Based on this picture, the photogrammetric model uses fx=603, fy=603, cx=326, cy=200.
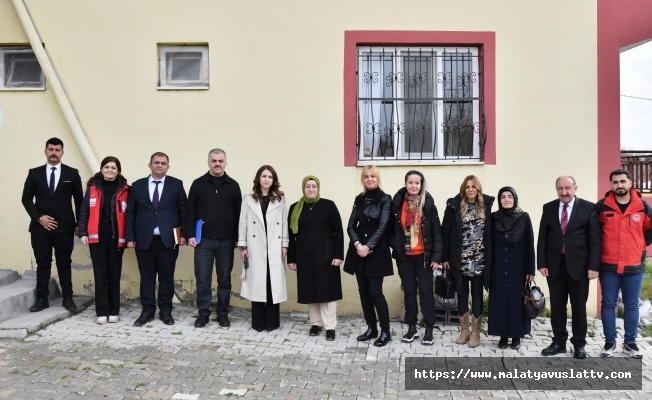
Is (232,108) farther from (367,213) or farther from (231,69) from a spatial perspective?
(367,213)

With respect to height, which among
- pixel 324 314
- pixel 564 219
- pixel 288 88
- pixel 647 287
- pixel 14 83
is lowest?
pixel 647 287

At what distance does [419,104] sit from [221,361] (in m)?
3.88

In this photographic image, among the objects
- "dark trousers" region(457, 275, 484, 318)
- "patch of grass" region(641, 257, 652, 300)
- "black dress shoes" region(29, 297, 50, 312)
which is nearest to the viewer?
"dark trousers" region(457, 275, 484, 318)

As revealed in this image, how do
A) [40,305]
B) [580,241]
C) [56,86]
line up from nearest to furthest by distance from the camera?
1. [580,241]
2. [40,305]
3. [56,86]

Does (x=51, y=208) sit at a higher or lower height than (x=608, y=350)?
higher

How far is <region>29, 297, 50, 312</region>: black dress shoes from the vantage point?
658 centimetres

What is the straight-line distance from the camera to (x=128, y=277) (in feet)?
24.1

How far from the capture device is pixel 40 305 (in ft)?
21.7

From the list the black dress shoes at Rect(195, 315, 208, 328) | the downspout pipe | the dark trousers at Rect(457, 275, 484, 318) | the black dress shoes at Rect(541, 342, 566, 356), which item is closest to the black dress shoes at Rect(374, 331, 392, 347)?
the dark trousers at Rect(457, 275, 484, 318)

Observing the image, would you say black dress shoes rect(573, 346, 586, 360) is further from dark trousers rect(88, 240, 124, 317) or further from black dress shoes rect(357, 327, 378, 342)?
dark trousers rect(88, 240, 124, 317)

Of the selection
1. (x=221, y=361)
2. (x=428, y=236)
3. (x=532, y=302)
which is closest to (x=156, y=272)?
(x=221, y=361)

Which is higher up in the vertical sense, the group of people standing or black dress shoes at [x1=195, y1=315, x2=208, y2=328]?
the group of people standing

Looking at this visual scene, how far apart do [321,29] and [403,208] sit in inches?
98.5

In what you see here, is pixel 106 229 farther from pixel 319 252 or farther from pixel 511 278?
pixel 511 278
